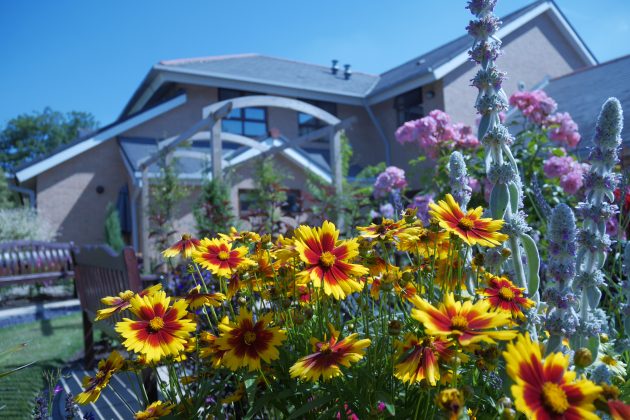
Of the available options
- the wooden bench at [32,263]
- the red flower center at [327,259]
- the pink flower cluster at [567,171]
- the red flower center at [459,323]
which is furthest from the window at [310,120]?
the red flower center at [459,323]

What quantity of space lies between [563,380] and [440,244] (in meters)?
0.58

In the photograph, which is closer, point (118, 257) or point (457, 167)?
point (457, 167)

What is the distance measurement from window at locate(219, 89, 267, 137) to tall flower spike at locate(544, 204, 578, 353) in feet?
41.9

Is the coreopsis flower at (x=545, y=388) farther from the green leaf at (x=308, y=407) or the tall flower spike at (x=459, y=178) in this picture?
the tall flower spike at (x=459, y=178)

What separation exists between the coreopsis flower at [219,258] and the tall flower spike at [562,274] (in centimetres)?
74

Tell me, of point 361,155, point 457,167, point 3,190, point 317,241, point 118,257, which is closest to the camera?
point 317,241

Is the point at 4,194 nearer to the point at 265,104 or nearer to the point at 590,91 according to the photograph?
the point at 265,104

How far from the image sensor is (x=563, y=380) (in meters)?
0.73

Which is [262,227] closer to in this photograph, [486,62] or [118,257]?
[118,257]

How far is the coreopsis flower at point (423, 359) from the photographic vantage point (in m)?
0.83

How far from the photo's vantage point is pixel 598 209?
1116 mm

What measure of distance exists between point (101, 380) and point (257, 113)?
1333 centimetres

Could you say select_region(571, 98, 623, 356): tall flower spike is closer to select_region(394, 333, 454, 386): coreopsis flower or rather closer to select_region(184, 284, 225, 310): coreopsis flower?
select_region(394, 333, 454, 386): coreopsis flower

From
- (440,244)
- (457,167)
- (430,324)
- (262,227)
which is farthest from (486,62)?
(262,227)
